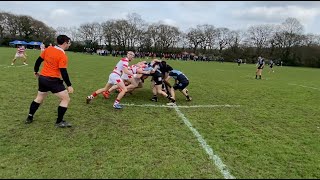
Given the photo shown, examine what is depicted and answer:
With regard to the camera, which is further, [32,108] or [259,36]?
[259,36]

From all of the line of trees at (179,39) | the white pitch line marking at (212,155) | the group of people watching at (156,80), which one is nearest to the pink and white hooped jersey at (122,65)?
the group of people watching at (156,80)

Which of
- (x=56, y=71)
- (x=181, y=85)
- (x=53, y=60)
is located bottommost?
(x=181, y=85)

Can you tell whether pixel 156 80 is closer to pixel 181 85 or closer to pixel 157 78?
pixel 157 78

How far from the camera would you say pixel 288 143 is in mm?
6859

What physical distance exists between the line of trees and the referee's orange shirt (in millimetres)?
89124

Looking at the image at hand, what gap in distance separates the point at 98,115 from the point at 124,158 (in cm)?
323

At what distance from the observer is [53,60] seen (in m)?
6.93

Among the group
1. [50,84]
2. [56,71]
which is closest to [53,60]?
[56,71]

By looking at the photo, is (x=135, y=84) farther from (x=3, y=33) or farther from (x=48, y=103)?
(x=3, y=33)

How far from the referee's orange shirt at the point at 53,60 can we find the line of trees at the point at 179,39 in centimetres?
8912

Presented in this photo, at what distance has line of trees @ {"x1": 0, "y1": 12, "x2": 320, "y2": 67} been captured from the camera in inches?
3688

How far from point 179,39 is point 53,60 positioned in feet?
331

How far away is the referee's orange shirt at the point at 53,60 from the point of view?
22.7 ft

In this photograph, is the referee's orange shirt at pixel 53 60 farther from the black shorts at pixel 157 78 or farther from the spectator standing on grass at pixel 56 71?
the black shorts at pixel 157 78
